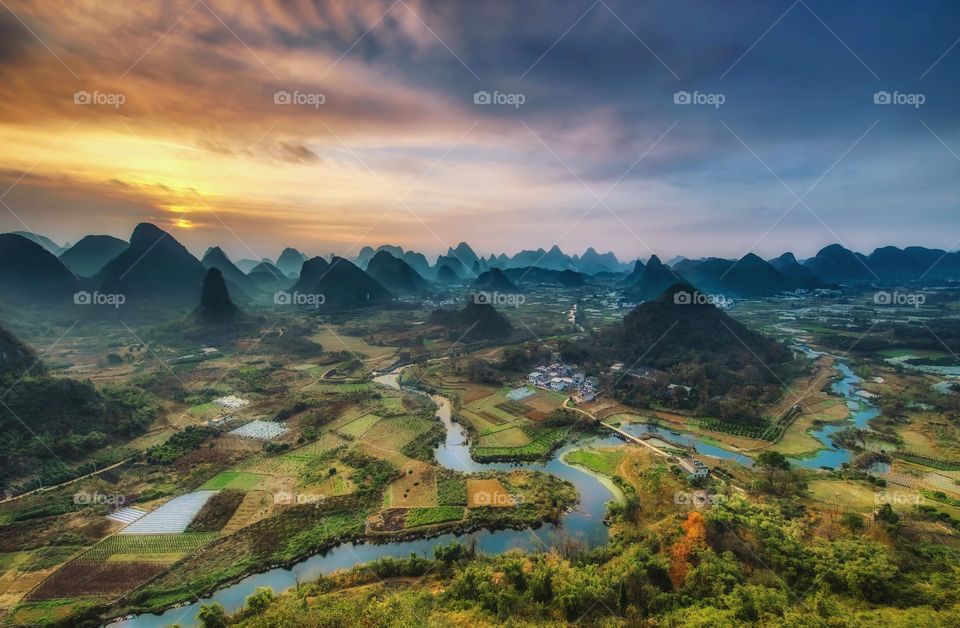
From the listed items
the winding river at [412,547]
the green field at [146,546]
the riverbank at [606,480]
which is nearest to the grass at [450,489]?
the winding river at [412,547]

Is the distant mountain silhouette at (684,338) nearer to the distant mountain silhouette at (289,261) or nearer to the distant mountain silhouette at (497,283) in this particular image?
the distant mountain silhouette at (497,283)

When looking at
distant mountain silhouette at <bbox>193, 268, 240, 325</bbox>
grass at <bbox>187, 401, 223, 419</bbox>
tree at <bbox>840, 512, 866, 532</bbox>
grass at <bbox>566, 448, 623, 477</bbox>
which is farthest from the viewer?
distant mountain silhouette at <bbox>193, 268, 240, 325</bbox>

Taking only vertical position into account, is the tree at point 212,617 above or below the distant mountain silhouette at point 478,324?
below

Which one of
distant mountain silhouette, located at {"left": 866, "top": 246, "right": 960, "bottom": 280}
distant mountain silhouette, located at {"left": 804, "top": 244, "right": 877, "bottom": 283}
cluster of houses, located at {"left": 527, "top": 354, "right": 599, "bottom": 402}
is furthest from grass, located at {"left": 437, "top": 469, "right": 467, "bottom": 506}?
distant mountain silhouette, located at {"left": 866, "top": 246, "right": 960, "bottom": 280}

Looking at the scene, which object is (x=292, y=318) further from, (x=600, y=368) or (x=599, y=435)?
(x=599, y=435)

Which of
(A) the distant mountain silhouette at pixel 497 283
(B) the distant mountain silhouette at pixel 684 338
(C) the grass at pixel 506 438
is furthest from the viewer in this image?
(A) the distant mountain silhouette at pixel 497 283

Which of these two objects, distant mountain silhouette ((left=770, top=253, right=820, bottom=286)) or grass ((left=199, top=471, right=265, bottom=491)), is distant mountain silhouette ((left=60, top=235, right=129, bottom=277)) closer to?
grass ((left=199, top=471, right=265, bottom=491))

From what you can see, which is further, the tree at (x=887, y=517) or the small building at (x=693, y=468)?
the small building at (x=693, y=468)
